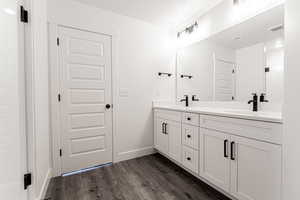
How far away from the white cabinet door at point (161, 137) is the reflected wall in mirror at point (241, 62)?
2.59 ft

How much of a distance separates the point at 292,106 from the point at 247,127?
0.36 metres

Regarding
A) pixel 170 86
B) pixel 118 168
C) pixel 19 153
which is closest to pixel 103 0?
pixel 170 86

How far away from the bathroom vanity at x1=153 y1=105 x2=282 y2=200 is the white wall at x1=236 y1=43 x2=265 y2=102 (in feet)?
1.10

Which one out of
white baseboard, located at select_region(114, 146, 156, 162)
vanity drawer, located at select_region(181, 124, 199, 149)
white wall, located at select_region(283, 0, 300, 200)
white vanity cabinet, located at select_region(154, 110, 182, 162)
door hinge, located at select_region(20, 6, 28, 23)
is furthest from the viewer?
white baseboard, located at select_region(114, 146, 156, 162)

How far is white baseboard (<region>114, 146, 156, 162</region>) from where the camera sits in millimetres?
2438

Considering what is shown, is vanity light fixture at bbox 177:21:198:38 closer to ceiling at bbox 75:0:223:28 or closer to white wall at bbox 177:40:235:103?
ceiling at bbox 75:0:223:28

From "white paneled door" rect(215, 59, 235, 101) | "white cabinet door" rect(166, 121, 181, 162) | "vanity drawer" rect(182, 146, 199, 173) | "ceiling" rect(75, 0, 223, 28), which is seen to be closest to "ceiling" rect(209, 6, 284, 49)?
"white paneled door" rect(215, 59, 235, 101)

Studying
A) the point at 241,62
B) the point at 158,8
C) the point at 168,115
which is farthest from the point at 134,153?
the point at 158,8

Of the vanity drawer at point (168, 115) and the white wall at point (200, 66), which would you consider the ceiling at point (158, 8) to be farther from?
the vanity drawer at point (168, 115)

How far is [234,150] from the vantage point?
1.37 m

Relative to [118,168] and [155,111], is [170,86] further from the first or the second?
[118,168]

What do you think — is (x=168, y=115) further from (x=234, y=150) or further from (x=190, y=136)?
(x=234, y=150)

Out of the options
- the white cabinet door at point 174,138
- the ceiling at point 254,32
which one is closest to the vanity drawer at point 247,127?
the white cabinet door at point 174,138

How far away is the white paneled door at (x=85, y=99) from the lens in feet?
6.66
